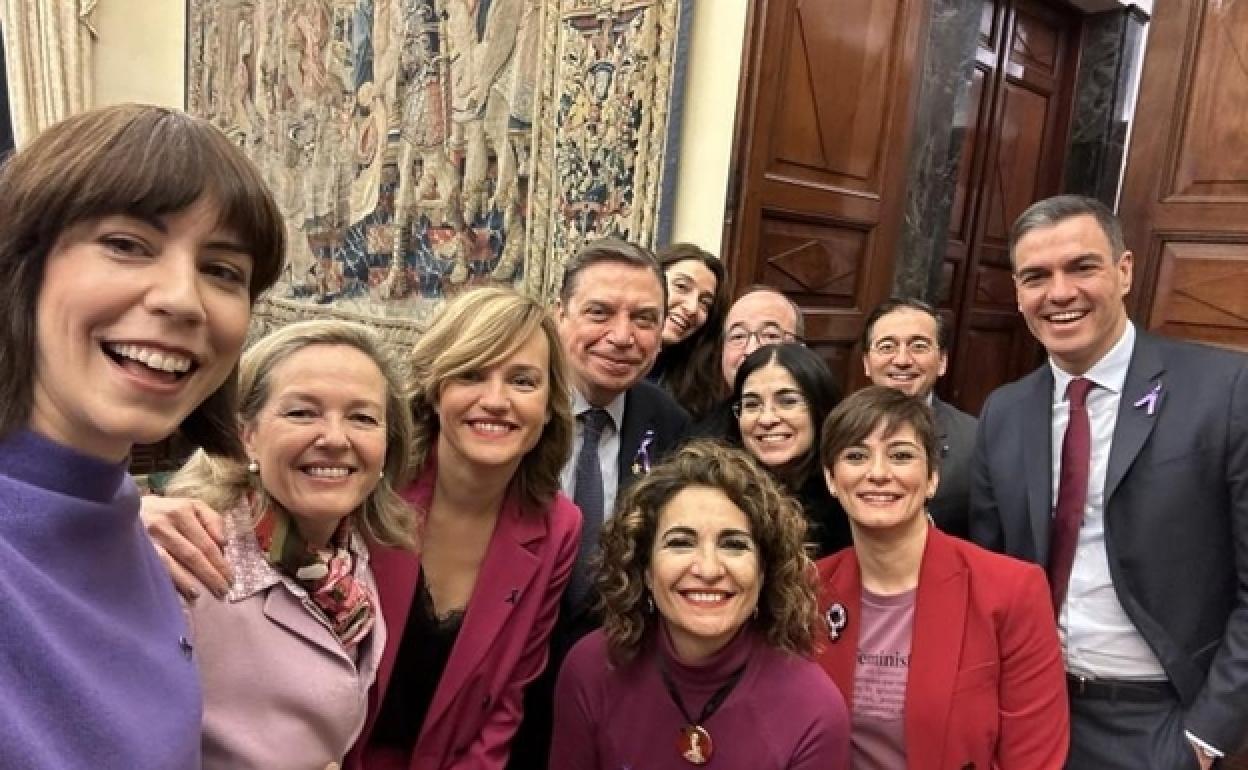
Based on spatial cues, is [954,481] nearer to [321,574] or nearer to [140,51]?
[321,574]

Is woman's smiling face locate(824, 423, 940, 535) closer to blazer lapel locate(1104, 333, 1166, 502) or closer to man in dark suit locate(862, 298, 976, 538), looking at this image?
blazer lapel locate(1104, 333, 1166, 502)

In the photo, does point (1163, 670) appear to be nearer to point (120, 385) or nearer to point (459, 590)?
point (459, 590)

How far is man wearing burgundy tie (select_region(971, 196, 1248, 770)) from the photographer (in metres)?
2.05

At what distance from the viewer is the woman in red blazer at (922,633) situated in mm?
1914

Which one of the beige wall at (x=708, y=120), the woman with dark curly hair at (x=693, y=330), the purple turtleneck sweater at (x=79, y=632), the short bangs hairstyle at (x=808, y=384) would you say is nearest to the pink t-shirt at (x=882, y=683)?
the short bangs hairstyle at (x=808, y=384)

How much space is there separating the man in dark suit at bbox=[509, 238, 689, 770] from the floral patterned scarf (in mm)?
765

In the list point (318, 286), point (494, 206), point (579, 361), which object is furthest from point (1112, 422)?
point (318, 286)

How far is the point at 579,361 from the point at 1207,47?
7.21ft

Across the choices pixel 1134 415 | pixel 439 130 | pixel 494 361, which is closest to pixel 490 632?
pixel 494 361

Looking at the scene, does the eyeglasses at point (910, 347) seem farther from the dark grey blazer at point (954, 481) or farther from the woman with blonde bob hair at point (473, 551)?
the woman with blonde bob hair at point (473, 551)

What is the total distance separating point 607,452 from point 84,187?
1.76 meters

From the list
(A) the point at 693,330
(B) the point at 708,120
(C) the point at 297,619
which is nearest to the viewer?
(C) the point at 297,619

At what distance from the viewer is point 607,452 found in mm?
2521

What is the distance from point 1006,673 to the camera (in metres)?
1.97
